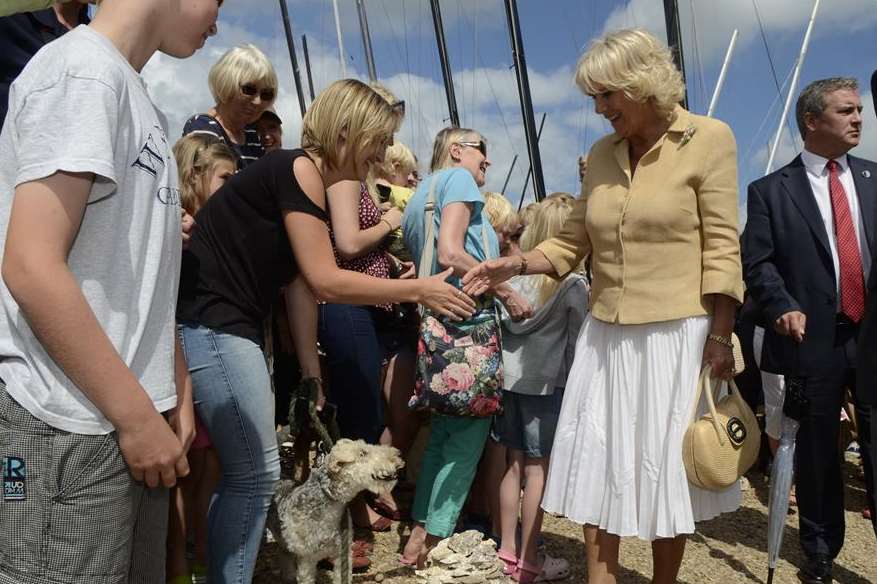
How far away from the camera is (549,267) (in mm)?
3184

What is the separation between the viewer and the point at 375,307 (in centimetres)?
383

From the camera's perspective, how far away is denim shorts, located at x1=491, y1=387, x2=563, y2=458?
3627mm

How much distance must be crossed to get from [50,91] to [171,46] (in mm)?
353

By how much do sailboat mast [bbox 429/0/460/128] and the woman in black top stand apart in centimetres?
1327

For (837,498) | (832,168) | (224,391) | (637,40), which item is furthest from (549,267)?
(837,498)

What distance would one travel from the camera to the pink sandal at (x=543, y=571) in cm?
357

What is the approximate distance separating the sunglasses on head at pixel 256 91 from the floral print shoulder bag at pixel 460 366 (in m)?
1.58

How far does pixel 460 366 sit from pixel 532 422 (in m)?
0.70

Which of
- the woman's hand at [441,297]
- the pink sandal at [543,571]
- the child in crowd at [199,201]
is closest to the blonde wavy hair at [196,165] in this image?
the child in crowd at [199,201]

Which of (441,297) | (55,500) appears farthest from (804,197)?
(55,500)

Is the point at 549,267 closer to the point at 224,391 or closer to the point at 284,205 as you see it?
the point at 284,205

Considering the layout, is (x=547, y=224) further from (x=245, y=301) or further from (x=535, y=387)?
(x=245, y=301)

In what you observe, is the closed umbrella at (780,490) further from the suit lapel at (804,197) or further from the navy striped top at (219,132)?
the navy striped top at (219,132)

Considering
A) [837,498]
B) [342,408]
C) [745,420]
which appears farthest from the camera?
[837,498]
